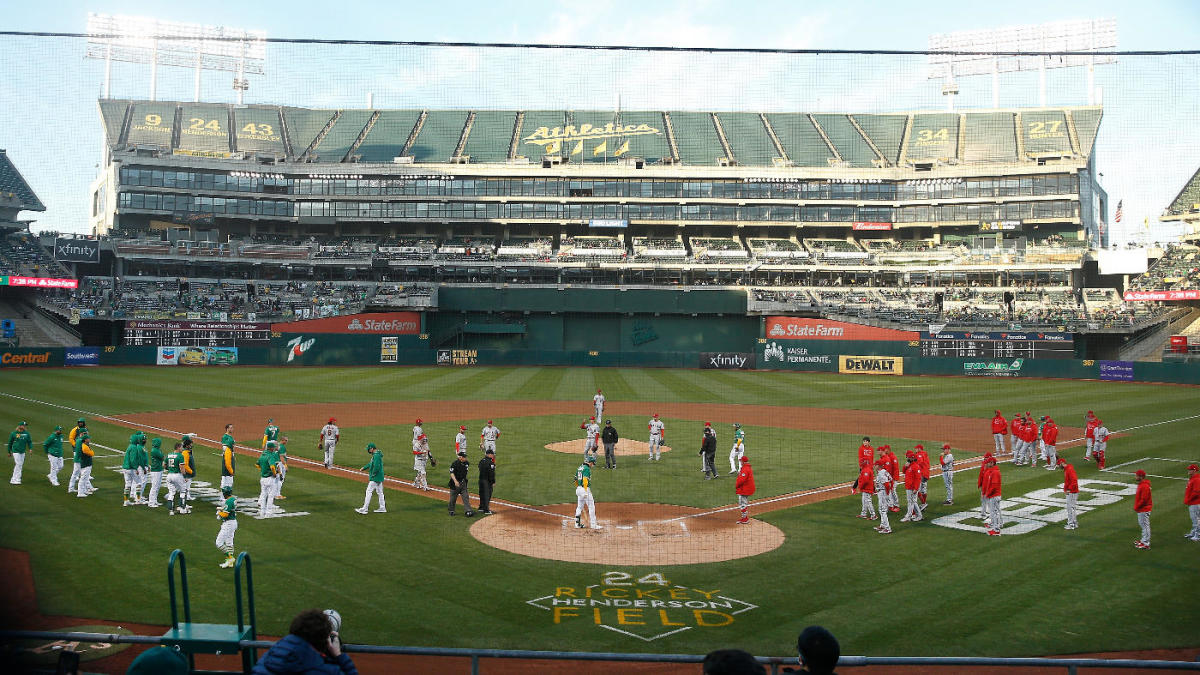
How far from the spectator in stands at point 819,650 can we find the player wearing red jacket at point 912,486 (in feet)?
42.8

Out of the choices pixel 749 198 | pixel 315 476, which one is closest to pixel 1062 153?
pixel 749 198

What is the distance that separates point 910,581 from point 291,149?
82.2m

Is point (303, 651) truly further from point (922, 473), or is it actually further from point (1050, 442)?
point (1050, 442)

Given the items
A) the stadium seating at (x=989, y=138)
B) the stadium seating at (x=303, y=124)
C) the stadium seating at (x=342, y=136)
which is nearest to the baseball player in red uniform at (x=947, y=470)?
the stadium seating at (x=989, y=138)

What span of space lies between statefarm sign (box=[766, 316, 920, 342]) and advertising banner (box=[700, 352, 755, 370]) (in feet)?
9.15

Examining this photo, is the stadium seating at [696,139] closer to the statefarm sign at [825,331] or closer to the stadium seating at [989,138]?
the statefarm sign at [825,331]

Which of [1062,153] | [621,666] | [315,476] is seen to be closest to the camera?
[621,666]

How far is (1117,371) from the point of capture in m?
51.4

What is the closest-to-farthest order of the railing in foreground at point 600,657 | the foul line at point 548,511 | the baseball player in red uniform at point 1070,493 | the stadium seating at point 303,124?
the railing in foreground at point 600,657 → the baseball player in red uniform at point 1070,493 → the foul line at point 548,511 → the stadium seating at point 303,124

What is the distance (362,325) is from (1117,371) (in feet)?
169

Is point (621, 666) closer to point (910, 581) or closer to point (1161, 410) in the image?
point (910, 581)

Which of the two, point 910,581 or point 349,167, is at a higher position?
point 349,167

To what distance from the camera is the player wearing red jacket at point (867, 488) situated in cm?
1664

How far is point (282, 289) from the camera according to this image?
69812mm
